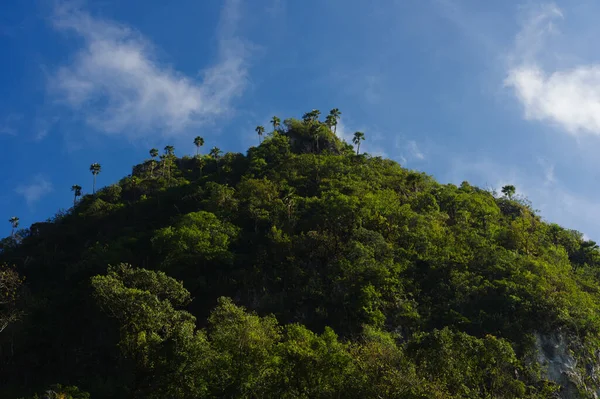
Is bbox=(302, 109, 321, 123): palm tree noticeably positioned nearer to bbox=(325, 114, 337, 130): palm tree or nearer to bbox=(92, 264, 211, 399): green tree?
bbox=(325, 114, 337, 130): palm tree

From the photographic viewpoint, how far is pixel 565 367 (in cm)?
4578

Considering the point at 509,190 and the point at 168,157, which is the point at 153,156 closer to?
the point at 168,157

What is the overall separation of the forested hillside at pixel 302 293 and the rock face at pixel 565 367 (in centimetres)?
17

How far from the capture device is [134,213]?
81.0 metres

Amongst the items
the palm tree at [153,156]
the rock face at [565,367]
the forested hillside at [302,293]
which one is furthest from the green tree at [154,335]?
the palm tree at [153,156]

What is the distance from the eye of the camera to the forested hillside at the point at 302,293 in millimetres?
29125

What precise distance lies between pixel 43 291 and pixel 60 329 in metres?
10.4

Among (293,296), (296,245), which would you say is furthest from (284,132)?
(293,296)

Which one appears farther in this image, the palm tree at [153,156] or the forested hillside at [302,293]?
the palm tree at [153,156]

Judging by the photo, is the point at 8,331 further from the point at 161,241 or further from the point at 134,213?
the point at 134,213

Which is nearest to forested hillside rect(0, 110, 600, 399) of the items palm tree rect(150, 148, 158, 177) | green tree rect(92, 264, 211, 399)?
green tree rect(92, 264, 211, 399)

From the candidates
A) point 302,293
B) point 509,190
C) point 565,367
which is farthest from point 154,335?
point 509,190

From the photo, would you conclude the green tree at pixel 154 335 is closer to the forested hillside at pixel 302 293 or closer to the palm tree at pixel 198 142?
the forested hillside at pixel 302 293

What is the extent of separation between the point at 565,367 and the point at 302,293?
2582cm
